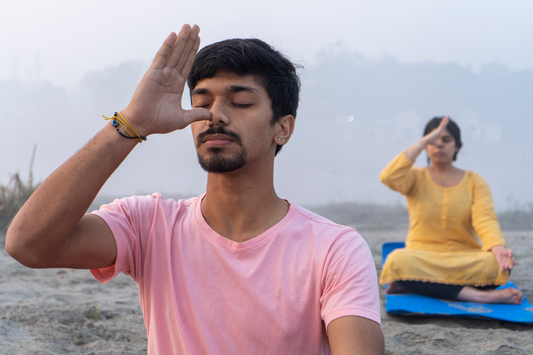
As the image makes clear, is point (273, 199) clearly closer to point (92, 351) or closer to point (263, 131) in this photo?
point (263, 131)

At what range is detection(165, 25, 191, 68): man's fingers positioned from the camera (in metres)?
1.73

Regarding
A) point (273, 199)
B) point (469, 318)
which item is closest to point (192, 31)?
point (273, 199)

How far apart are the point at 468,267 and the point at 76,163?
417 cm

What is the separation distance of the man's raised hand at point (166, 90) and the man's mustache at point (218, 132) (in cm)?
9

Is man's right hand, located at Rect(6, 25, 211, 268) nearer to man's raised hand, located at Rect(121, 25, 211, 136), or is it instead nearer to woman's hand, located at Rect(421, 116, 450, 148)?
man's raised hand, located at Rect(121, 25, 211, 136)

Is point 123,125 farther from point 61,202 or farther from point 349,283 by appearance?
point 349,283

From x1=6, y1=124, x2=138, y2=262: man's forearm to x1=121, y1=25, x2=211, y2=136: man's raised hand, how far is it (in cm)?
13

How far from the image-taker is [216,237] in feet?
6.15

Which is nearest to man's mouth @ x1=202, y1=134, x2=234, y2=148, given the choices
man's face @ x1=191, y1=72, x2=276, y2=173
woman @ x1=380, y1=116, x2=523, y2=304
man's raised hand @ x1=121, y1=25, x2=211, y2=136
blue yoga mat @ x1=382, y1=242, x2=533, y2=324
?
man's face @ x1=191, y1=72, x2=276, y2=173

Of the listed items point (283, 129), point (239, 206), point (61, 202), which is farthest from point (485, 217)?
point (61, 202)

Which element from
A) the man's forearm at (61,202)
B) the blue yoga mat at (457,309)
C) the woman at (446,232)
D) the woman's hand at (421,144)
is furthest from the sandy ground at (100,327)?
the woman's hand at (421,144)

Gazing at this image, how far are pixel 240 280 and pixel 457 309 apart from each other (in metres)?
3.22

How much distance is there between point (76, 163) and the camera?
1580 mm

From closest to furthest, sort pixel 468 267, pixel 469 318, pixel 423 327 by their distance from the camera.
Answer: pixel 423 327 → pixel 469 318 → pixel 468 267
